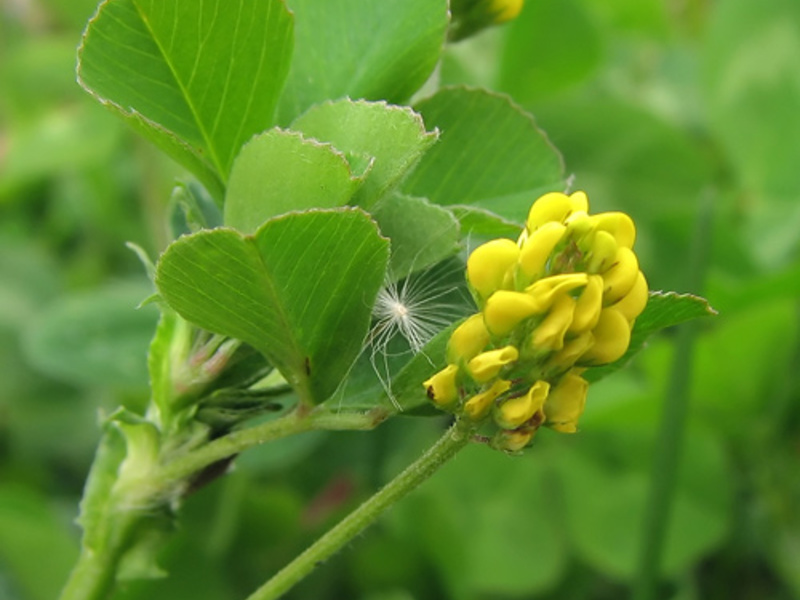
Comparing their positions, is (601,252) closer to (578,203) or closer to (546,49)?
(578,203)

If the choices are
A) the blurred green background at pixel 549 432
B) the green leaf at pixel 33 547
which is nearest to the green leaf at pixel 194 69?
the blurred green background at pixel 549 432

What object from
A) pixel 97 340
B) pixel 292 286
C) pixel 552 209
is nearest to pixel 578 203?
pixel 552 209

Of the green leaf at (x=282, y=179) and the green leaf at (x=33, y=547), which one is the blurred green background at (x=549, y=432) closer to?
the green leaf at (x=33, y=547)

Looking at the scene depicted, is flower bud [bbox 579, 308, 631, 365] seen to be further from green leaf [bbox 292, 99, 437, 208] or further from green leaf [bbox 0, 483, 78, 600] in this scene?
green leaf [bbox 0, 483, 78, 600]

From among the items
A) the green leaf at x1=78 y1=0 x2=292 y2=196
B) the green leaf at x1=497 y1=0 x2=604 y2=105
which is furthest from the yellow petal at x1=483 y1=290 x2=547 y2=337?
the green leaf at x1=497 y1=0 x2=604 y2=105

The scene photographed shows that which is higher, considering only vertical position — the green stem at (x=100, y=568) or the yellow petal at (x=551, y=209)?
the yellow petal at (x=551, y=209)

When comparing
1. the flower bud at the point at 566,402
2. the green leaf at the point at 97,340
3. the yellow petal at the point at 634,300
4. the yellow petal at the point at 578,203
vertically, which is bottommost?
the green leaf at the point at 97,340

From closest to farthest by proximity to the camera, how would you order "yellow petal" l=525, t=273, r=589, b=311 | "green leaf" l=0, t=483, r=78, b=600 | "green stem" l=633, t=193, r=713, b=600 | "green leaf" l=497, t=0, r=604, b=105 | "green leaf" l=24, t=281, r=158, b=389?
"yellow petal" l=525, t=273, r=589, b=311 → "green stem" l=633, t=193, r=713, b=600 → "green leaf" l=0, t=483, r=78, b=600 → "green leaf" l=24, t=281, r=158, b=389 → "green leaf" l=497, t=0, r=604, b=105
